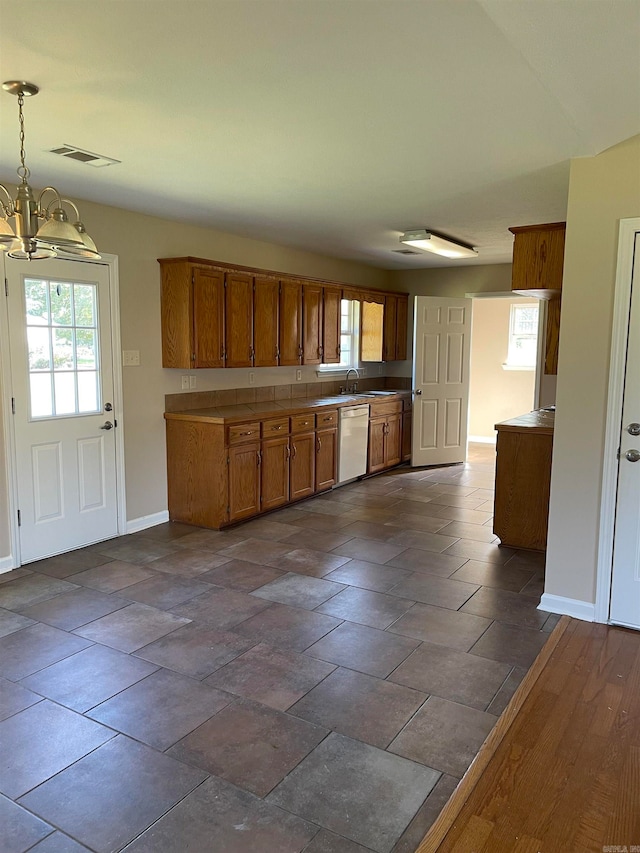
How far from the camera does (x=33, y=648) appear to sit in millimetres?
3002

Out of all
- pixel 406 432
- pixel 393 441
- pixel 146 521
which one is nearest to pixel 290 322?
pixel 393 441

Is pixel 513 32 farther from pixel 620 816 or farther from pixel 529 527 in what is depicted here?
pixel 529 527

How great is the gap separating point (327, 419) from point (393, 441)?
157 cm

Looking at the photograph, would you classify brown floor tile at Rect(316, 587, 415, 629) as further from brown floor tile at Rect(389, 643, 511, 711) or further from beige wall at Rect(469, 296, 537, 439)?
beige wall at Rect(469, 296, 537, 439)

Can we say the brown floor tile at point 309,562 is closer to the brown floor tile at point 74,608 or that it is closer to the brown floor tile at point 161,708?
the brown floor tile at point 74,608

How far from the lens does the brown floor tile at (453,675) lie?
263cm

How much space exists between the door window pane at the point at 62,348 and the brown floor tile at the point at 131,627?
1.57 meters

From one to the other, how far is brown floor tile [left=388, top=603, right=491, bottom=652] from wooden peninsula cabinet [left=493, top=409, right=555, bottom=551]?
1.33 m

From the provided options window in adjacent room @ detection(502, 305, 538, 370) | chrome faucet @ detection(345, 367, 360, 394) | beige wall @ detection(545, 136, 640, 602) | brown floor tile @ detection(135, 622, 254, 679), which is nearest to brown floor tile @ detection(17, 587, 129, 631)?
brown floor tile @ detection(135, 622, 254, 679)

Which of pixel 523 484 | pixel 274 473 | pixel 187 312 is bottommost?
pixel 274 473

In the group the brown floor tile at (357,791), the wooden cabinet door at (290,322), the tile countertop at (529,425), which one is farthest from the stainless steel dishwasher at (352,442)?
the brown floor tile at (357,791)

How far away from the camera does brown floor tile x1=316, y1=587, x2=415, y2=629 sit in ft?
11.0

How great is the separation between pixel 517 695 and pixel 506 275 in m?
5.74

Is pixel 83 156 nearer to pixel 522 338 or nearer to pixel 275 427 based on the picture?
pixel 275 427
